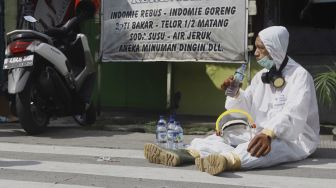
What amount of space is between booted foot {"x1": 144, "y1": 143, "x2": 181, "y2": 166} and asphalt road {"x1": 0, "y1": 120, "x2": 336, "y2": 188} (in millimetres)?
58

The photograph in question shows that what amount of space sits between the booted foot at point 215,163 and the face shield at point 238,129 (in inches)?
19.4

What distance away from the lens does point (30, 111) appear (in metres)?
7.07

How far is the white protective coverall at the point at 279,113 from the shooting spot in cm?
506

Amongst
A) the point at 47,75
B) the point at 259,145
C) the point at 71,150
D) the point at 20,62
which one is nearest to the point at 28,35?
the point at 20,62

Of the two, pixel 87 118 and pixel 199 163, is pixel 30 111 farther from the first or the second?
pixel 199 163

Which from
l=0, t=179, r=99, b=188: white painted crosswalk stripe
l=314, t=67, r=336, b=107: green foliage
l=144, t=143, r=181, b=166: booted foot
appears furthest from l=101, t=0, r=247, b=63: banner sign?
l=0, t=179, r=99, b=188: white painted crosswalk stripe

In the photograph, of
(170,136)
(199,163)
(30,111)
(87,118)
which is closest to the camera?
(199,163)

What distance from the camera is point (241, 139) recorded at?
5312mm

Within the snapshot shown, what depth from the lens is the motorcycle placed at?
7.09 meters

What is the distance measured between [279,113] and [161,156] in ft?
3.62

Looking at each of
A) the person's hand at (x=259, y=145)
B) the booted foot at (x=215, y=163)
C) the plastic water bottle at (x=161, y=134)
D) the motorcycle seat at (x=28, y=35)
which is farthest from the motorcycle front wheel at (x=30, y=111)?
the person's hand at (x=259, y=145)

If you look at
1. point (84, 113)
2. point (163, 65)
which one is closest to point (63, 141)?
point (84, 113)

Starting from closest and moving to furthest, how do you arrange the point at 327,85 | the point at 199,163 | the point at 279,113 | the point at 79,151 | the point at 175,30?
the point at 199,163, the point at 279,113, the point at 79,151, the point at 327,85, the point at 175,30

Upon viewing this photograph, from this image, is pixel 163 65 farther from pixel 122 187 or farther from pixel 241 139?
pixel 122 187
